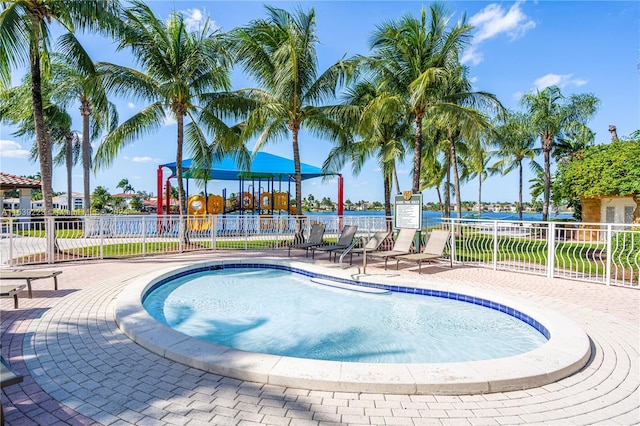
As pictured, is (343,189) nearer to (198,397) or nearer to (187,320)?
(187,320)

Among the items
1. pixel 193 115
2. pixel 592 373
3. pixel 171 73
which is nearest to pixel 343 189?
pixel 193 115

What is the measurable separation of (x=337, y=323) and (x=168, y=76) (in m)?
10.9

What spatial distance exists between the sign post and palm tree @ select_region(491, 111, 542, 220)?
625 inches

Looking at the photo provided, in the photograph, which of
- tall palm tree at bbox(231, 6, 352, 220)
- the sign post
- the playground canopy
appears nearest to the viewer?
the sign post

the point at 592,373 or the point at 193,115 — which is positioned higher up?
the point at 193,115

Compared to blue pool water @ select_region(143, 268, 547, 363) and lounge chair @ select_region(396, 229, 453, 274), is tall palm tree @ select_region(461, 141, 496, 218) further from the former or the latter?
blue pool water @ select_region(143, 268, 547, 363)

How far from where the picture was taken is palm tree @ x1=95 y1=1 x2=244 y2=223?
11.0 m

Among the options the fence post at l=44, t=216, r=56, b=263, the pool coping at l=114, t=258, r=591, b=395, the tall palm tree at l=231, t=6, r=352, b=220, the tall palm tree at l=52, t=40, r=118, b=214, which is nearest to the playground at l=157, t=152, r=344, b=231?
the tall palm tree at l=231, t=6, r=352, b=220

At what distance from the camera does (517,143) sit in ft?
87.5

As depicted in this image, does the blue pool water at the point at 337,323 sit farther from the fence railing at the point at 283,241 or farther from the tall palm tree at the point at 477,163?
the tall palm tree at the point at 477,163

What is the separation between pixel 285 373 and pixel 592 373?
297 cm

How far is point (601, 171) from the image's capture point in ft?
63.5

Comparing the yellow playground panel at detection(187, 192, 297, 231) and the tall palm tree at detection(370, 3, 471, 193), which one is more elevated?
the tall palm tree at detection(370, 3, 471, 193)

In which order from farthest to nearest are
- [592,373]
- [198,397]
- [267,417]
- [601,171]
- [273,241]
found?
[601,171] → [273,241] → [592,373] → [198,397] → [267,417]
